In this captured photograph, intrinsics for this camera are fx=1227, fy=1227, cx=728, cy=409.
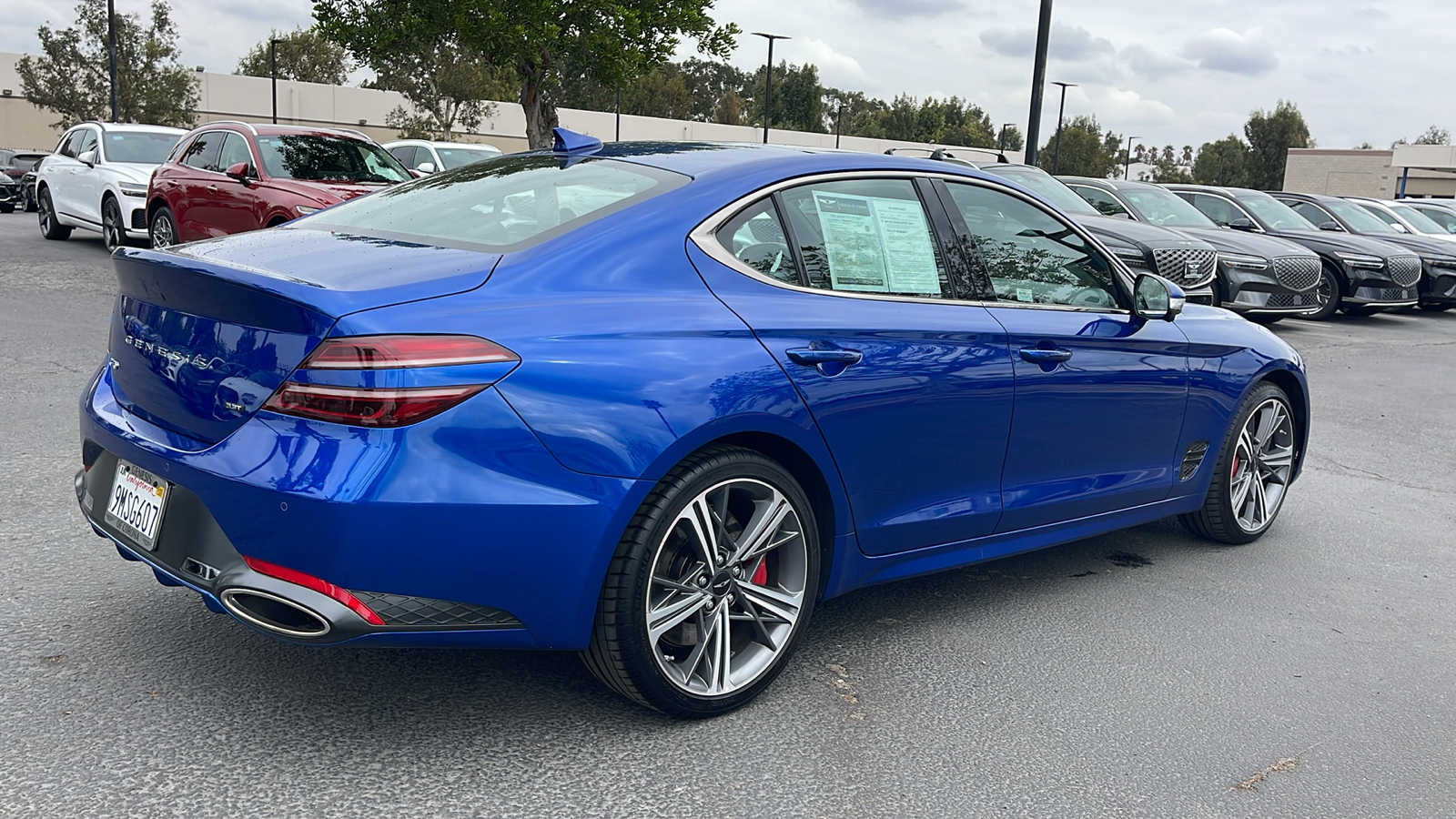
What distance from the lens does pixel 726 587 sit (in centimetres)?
328

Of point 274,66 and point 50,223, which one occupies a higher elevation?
point 274,66

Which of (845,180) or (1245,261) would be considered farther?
(1245,261)

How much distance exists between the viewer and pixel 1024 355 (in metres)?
3.98

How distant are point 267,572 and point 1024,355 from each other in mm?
2405

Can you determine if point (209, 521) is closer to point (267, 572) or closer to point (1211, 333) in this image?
point (267, 572)

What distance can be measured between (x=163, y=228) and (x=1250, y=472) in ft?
38.0

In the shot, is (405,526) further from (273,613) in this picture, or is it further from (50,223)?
(50,223)

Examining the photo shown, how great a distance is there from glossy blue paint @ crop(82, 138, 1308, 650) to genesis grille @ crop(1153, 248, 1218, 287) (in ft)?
30.4

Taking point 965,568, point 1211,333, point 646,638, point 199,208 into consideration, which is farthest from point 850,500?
point 199,208

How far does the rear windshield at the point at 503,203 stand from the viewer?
332 centimetres

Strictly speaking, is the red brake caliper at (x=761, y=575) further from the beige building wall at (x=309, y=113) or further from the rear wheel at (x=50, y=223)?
the beige building wall at (x=309, y=113)

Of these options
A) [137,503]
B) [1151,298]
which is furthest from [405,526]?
[1151,298]

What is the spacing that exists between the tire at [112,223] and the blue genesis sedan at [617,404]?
12.4 metres

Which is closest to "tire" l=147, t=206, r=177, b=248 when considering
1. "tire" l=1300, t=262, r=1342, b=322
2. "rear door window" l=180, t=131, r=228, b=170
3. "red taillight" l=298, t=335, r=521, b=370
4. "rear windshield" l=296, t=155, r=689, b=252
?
"rear door window" l=180, t=131, r=228, b=170
